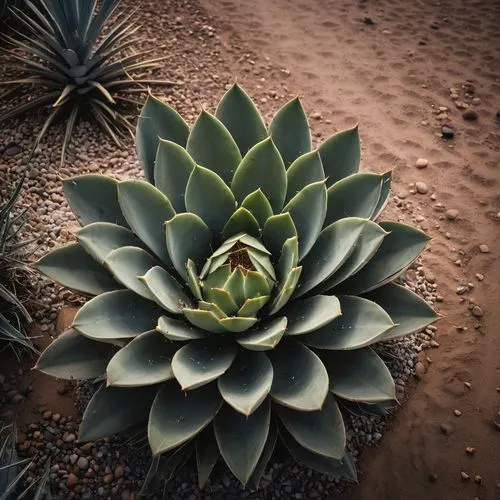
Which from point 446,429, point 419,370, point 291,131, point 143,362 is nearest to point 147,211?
point 143,362

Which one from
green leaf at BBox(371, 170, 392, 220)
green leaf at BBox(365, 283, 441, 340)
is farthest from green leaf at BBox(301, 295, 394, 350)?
green leaf at BBox(371, 170, 392, 220)

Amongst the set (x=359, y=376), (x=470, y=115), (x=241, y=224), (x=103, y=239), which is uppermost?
(x=470, y=115)

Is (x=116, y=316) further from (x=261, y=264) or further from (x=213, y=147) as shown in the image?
(x=213, y=147)

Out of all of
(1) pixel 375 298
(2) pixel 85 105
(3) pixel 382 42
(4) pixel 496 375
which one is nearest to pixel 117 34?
(2) pixel 85 105

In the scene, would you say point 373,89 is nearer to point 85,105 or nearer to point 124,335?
point 85,105

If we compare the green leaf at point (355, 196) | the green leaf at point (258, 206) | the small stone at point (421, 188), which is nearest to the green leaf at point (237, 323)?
the green leaf at point (258, 206)

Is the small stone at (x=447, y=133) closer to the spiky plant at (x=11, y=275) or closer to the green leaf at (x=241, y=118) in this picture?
the green leaf at (x=241, y=118)
